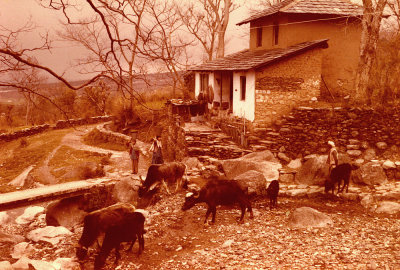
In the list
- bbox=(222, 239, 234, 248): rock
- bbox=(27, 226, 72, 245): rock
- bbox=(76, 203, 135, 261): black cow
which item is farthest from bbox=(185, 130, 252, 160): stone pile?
bbox=(76, 203, 135, 261): black cow

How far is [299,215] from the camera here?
9086 mm

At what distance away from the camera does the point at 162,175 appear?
12.0 metres

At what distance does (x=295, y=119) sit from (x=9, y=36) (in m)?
11.8

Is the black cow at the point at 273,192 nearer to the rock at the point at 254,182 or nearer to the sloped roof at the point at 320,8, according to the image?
the rock at the point at 254,182

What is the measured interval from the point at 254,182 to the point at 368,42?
376 inches

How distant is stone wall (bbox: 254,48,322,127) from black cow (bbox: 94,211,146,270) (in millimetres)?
8976

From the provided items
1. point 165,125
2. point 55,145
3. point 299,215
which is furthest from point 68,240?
point 55,145

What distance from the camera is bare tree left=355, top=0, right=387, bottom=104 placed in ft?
51.2

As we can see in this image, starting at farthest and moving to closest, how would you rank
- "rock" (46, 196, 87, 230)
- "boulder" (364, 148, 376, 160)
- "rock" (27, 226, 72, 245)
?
"boulder" (364, 148, 376, 160) → "rock" (46, 196, 87, 230) → "rock" (27, 226, 72, 245)

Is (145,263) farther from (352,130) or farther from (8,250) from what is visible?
(352,130)

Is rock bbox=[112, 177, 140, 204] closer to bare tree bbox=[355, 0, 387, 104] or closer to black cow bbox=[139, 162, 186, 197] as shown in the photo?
black cow bbox=[139, 162, 186, 197]

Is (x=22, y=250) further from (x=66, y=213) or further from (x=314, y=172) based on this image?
(x=314, y=172)

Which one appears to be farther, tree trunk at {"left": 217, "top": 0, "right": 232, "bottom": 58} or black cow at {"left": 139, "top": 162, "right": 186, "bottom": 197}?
tree trunk at {"left": 217, "top": 0, "right": 232, "bottom": 58}

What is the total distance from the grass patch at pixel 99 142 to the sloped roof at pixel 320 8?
1210 cm
